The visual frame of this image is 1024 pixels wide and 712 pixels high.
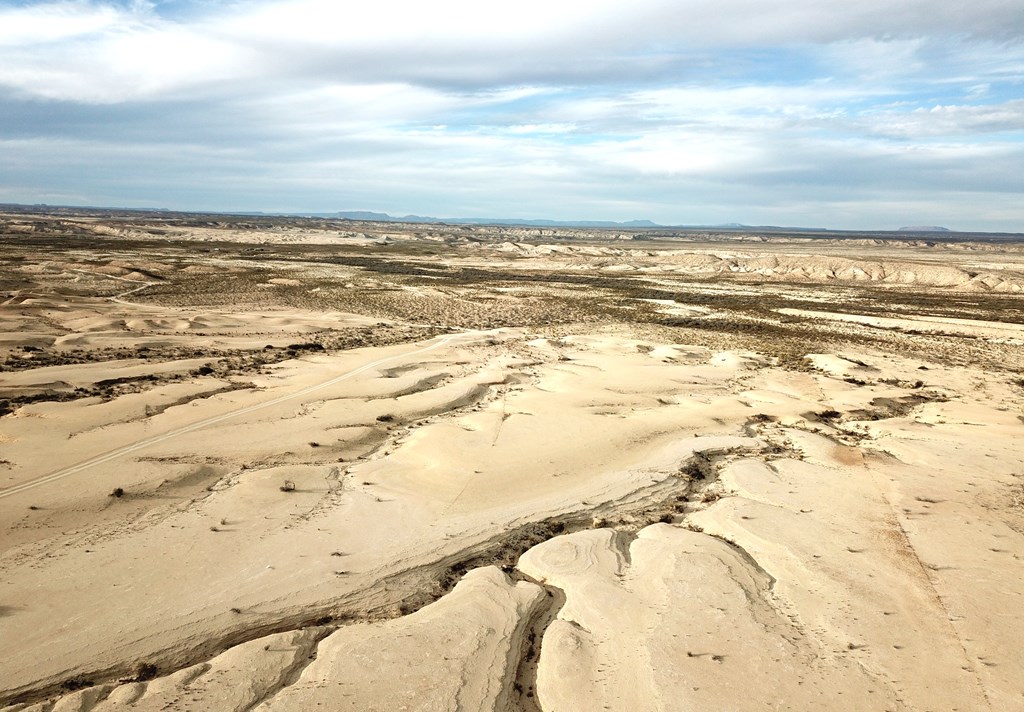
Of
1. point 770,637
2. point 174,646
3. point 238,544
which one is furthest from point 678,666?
point 238,544

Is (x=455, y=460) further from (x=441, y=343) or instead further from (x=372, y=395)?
(x=441, y=343)

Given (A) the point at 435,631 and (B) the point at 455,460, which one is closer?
(A) the point at 435,631

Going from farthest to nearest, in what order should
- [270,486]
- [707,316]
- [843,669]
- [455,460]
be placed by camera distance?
[707,316], [455,460], [270,486], [843,669]

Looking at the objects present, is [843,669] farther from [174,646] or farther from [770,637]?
[174,646]

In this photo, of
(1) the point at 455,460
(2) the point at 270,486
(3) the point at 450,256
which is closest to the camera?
(2) the point at 270,486

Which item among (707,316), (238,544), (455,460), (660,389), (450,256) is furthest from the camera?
(450,256)

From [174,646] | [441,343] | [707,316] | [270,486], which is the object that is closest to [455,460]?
[270,486]
